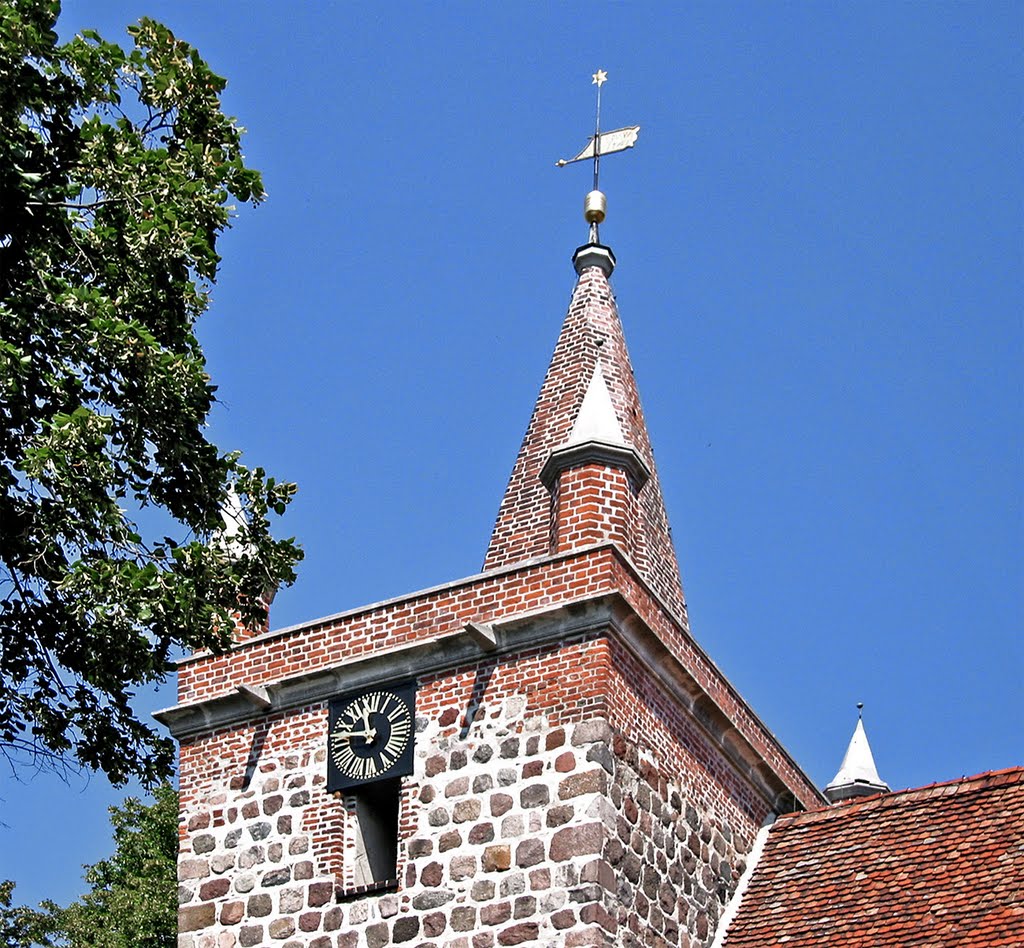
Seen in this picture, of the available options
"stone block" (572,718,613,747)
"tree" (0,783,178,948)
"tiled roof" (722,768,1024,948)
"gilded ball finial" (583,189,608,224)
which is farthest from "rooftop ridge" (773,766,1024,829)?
"tree" (0,783,178,948)

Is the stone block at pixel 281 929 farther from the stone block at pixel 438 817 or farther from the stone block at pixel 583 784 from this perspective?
the stone block at pixel 583 784

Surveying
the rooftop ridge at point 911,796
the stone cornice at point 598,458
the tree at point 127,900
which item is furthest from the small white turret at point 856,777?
the tree at point 127,900

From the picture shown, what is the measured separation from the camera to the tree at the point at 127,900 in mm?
28609

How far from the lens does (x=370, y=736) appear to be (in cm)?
1739

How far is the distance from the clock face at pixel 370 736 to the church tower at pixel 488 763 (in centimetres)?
2

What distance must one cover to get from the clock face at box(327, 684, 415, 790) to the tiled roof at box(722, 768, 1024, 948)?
3.42m

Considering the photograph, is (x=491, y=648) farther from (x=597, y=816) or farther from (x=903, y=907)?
(x=903, y=907)

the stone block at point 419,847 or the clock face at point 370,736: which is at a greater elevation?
the clock face at point 370,736

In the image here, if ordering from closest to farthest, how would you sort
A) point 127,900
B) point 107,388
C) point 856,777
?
point 107,388 < point 856,777 < point 127,900

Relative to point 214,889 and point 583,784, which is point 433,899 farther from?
point 214,889

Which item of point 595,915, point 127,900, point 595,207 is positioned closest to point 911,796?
point 595,915

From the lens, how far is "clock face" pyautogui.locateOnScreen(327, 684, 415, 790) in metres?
17.2

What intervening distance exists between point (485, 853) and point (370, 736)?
1.71 metres

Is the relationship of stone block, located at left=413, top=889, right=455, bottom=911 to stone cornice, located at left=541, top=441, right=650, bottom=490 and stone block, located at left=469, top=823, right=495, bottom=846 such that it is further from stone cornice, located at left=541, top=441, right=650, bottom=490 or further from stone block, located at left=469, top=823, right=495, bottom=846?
stone cornice, located at left=541, top=441, right=650, bottom=490
